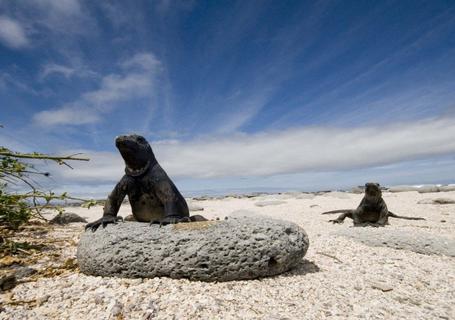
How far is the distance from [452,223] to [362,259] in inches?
236

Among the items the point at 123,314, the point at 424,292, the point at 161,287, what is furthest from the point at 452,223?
the point at 123,314

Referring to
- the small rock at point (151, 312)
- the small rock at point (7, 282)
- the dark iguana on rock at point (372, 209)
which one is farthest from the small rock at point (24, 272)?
the dark iguana on rock at point (372, 209)

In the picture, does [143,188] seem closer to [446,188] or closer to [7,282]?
[7,282]

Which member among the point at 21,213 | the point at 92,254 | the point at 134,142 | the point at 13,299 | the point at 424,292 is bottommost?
the point at 424,292

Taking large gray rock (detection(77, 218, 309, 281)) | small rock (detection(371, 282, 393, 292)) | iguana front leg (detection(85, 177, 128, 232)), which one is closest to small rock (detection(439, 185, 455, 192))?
small rock (detection(371, 282, 393, 292))

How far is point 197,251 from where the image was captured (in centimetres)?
391

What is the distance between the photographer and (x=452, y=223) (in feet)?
30.0

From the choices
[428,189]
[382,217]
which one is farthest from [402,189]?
[382,217]

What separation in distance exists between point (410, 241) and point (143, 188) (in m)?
4.96

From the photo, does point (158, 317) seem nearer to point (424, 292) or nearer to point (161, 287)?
point (161, 287)

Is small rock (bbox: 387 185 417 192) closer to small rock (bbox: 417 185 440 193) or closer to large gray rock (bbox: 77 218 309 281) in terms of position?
small rock (bbox: 417 185 440 193)

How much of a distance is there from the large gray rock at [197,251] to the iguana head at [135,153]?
111cm

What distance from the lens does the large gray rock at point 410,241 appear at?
5586 mm

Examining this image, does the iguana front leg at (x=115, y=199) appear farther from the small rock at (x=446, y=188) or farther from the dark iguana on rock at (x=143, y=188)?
the small rock at (x=446, y=188)
